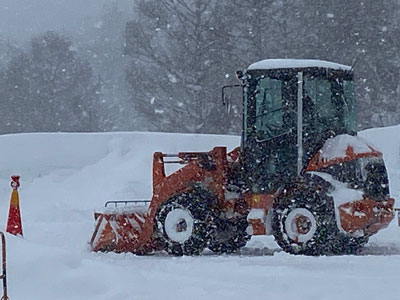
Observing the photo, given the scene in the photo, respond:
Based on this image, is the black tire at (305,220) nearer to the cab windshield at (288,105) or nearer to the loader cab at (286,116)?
the loader cab at (286,116)

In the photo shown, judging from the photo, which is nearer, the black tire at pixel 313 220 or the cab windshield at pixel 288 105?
the black tire at pixel 313 220

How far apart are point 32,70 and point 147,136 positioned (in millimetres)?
33958

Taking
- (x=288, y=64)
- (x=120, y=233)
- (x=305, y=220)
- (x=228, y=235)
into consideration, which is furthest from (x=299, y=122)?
(x=120, y=233)

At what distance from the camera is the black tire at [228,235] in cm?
1059

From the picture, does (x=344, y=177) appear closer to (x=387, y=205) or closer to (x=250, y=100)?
(x=387, y=205)

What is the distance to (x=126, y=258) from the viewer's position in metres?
10.1

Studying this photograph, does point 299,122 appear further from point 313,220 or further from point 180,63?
point 180,63

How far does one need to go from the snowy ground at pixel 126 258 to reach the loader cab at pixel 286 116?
1.14 meters

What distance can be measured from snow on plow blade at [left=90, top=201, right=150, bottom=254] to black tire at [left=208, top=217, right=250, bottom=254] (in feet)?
2.89

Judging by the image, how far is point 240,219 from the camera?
10.7 m

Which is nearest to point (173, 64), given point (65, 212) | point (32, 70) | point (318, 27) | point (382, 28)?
point (318, 27)

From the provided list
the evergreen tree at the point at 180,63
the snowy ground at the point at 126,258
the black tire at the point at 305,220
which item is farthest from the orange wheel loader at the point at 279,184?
the evergreen tree at the point at 180,63

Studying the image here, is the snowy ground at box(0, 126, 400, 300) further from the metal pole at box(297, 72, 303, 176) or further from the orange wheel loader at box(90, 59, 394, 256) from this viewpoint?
the metal pole at box(297, 72, 303, 176)

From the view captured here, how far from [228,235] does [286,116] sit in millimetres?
1755
